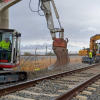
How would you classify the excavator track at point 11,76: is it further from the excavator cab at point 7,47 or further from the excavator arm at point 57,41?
the excavator arm at point 57,41

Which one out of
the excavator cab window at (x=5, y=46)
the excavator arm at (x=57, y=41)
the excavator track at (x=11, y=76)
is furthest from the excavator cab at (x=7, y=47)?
the excavator arm at (x=57, y=41)

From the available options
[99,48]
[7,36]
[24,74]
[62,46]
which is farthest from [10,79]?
[99,48]

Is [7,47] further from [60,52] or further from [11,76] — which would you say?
[60,52]

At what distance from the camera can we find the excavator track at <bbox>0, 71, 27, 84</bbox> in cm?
790

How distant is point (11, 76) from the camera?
325 inches

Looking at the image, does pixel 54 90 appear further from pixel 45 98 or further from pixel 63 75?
pixel 63 75

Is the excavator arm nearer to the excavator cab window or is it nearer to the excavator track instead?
the excavator track

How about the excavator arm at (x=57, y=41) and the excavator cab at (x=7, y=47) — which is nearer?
the excavator cab at (x=7, y=47)

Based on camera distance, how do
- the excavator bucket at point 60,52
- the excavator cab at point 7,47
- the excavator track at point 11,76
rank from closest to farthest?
the excavator track at point 11,76 → the excavator cab at point 7,47 → the excavator bucket at point 60,52

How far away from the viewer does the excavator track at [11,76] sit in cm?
790

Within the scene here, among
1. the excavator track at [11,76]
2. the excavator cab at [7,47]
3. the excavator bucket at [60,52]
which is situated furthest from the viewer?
the excavator bucket at [60,52]

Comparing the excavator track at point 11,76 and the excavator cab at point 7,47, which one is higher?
the excavator cab at point 7,47

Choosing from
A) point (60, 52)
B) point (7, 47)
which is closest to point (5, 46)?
point (7, 47)

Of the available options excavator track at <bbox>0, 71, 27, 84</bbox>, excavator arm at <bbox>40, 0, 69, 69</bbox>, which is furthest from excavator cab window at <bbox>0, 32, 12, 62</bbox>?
excavator arm at <bbox>40, 0, 69, 69</bbox>
